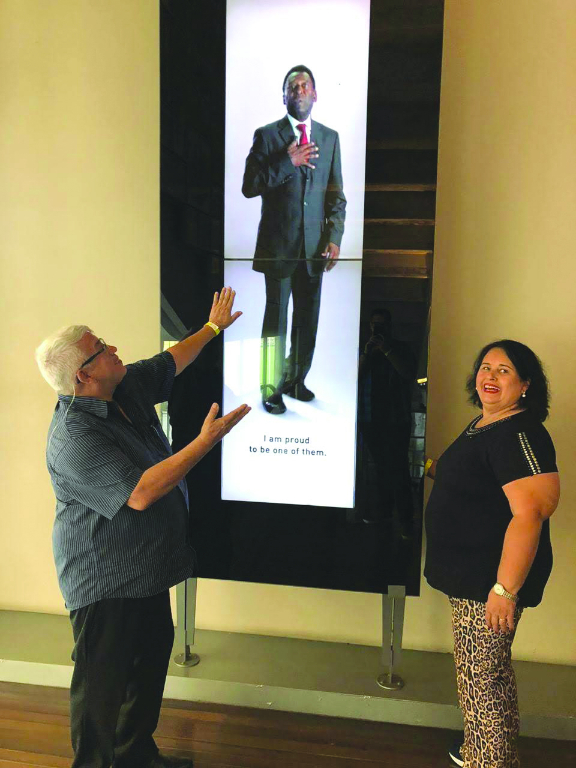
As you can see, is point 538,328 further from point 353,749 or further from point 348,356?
point 353,749

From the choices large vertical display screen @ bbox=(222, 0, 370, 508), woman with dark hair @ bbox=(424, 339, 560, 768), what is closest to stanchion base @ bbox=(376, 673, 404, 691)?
woman with dark hair @ bbox=(424, 339, 560, 768)

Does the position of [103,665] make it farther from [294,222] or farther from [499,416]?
[294,222]

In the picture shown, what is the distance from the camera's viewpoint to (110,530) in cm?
167

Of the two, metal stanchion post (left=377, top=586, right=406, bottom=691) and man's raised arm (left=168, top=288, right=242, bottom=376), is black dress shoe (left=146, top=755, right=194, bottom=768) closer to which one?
metal stanchion post (left=377, top=586, right=406, bottom=691)

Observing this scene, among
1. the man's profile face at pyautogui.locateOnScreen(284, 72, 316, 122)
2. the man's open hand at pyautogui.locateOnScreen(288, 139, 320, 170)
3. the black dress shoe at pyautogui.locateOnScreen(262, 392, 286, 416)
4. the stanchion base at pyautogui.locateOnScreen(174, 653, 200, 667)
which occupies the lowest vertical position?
the stanchion base at pyautogui.locateOnScreen(174, 653, 200, 667)

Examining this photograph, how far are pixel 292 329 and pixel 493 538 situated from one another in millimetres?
975

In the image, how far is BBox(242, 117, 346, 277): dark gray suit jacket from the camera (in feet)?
6.98

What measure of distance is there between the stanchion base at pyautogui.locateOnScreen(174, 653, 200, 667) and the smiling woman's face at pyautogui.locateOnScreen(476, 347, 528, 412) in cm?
160

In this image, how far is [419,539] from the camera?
2.14 meters

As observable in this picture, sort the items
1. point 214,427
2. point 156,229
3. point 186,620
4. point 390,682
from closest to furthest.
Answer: point 214,427, point 390,682, point 186,620, point 156,229

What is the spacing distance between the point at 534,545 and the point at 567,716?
100 centimetres

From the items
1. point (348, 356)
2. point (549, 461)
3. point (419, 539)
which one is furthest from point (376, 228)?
point (419, 539)

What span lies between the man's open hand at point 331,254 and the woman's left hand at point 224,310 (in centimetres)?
35

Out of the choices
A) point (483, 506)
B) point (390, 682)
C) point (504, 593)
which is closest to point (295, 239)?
point (483, 506)
